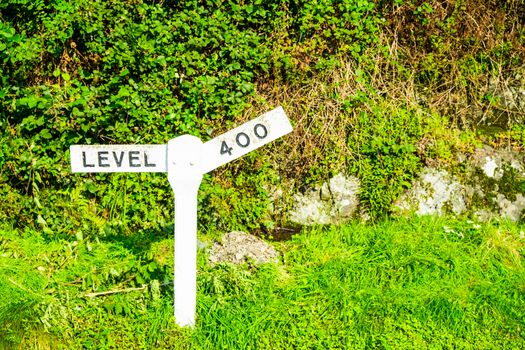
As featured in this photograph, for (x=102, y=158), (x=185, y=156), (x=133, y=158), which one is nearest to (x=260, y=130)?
(x=185, y=156)

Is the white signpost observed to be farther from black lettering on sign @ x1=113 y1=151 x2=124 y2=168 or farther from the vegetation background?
the vegetation background

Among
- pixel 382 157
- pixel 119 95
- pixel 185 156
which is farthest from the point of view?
pixel 382 157

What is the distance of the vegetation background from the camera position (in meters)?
4.32

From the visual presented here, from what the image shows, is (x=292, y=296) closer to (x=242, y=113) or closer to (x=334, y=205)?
(x=334, y=205)

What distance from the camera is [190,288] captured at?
341cm

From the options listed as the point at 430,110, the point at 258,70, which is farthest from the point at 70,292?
the point at 430,110

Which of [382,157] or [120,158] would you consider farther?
[382,157]

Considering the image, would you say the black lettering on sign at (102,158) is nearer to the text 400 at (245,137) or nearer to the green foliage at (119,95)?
the text 400 at (245,137)

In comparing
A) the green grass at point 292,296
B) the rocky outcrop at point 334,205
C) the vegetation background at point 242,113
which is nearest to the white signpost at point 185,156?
the green grass at point 292,296

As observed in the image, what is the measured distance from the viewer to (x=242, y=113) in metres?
5.04

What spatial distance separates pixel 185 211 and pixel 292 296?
1149 mm

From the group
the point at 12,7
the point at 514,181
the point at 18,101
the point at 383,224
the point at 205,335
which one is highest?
the point at 12,7

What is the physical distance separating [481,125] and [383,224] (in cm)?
157

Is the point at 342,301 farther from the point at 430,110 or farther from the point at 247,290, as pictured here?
the point at 430,110
